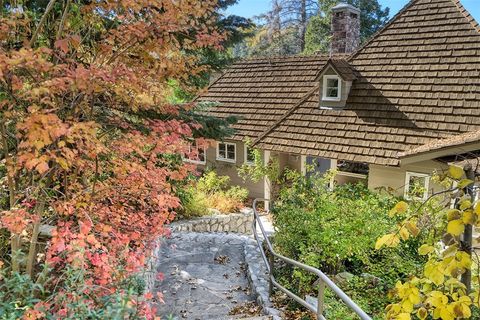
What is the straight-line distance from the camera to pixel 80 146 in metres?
3.76

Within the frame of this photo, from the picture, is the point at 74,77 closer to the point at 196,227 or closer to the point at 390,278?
the point at 390,278

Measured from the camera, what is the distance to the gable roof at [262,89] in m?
14.2

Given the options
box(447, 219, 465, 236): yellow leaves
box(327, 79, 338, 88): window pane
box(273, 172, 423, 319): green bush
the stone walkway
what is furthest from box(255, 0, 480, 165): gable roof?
box(447, 219, 465, 236): yellow leaves

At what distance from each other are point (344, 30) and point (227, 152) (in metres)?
6.84

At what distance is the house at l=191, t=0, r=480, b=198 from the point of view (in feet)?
32.4

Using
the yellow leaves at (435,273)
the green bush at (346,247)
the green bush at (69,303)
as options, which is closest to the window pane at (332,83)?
the green bush at (346,247)

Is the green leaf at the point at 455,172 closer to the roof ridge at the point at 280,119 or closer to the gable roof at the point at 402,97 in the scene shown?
the gable roof at the point at 402,97

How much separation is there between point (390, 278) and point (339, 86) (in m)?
7.72

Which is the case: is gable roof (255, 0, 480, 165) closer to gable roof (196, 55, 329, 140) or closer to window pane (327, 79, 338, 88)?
window pane (327, 79, 338, 88)

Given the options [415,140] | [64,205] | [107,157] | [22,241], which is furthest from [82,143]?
[415,140]

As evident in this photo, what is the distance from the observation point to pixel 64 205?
3.72 metres

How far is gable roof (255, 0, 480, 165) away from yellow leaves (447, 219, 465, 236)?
873 cm

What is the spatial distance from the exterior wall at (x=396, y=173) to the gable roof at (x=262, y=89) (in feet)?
13.7

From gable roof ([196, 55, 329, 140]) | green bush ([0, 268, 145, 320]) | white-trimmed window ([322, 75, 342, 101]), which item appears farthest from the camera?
gable roof ([196, 55, 329, 140])
